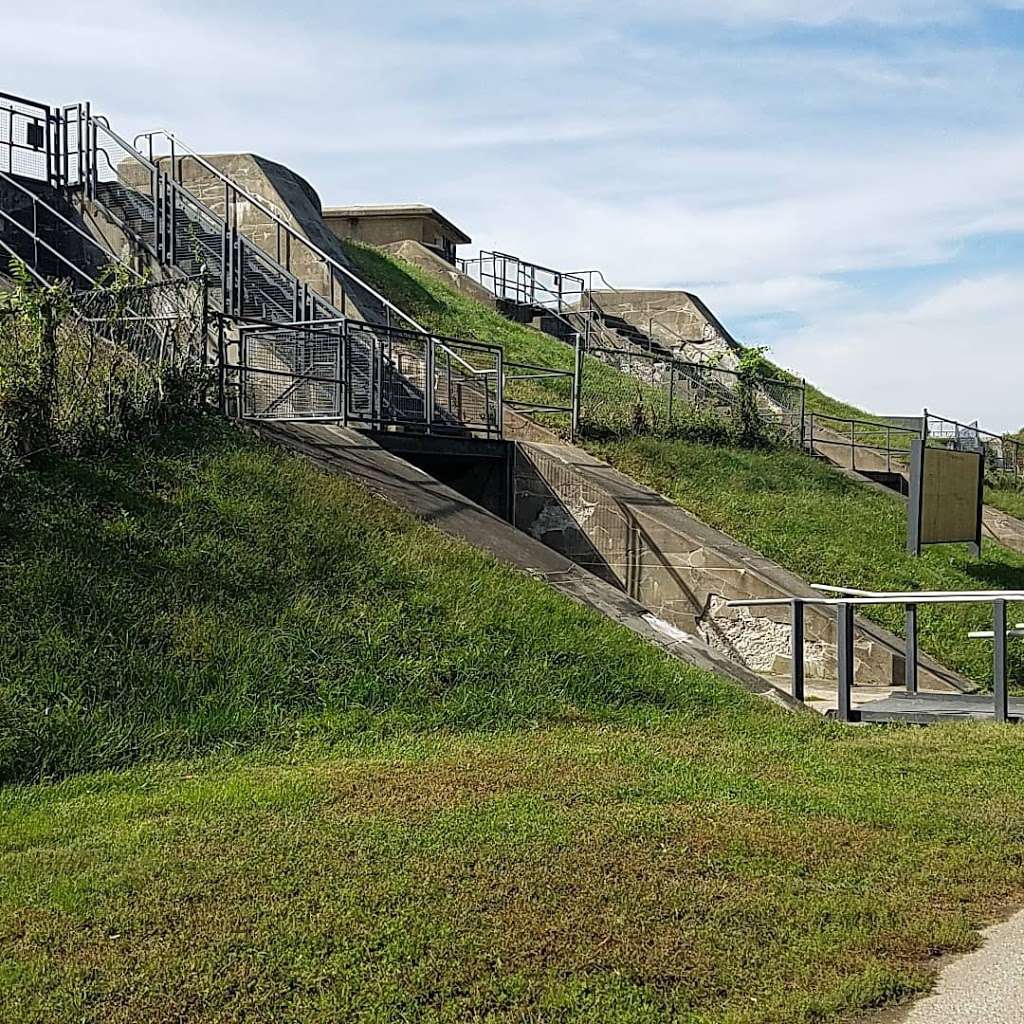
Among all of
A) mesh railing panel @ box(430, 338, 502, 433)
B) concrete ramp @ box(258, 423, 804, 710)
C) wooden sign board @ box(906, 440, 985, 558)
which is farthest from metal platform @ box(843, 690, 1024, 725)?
mesh railing panel @ box(430, 338, 502, 433)

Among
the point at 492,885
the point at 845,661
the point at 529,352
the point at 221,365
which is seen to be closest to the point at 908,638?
the point at 845,661

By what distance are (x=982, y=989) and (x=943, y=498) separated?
38.7 ft

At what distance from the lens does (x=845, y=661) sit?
11.2 metres

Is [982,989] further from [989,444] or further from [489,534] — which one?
[989,444]

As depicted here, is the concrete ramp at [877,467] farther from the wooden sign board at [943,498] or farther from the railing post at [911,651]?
the railing post at [911,651]

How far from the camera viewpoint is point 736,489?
18578 millimetres

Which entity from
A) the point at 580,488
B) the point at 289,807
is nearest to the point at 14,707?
the point at 289,807

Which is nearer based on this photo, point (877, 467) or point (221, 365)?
point (221, 365)

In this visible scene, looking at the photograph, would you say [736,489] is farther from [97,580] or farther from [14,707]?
[14,707]

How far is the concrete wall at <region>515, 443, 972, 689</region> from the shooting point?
13758 mm

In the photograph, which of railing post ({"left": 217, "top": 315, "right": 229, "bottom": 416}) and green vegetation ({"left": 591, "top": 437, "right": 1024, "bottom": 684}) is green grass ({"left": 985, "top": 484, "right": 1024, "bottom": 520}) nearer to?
green vegetation ({"left": 591, "top": 437, "right": 1024, "bottom": 684})

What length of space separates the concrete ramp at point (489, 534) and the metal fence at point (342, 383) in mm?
950

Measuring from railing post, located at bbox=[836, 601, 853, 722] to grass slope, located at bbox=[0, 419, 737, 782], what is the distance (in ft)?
4.24

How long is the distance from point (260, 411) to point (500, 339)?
1380cm
